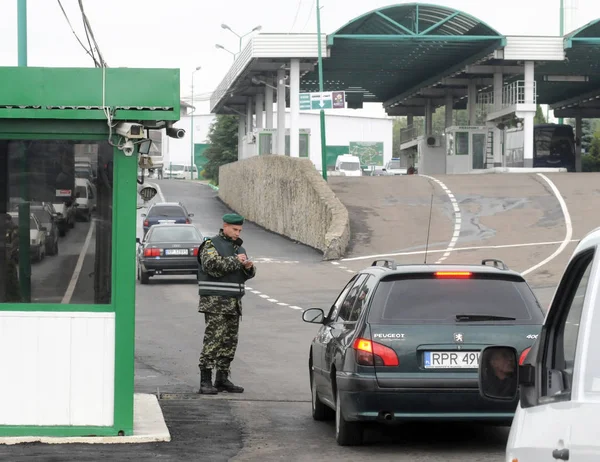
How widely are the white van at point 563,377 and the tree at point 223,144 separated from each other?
113279 mm

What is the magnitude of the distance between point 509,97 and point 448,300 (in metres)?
52.8

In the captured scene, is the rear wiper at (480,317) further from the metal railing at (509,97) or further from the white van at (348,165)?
the white van at (348,165)

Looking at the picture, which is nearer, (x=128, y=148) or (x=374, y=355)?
(x=374, y=355)

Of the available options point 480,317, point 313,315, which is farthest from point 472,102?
point 480,317

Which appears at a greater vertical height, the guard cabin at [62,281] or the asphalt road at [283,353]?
the guard cabin at [62,281]

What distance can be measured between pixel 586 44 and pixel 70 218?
50310mm

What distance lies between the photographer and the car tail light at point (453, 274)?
936cm

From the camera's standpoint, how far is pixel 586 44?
186ft

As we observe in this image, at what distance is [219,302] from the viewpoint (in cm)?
1232

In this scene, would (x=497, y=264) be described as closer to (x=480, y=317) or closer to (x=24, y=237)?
(x=480, y=317)

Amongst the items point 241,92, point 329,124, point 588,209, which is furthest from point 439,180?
point 329,124

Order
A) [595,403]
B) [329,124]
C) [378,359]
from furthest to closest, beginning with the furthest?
[329,124] → [378,359] → [595,403]

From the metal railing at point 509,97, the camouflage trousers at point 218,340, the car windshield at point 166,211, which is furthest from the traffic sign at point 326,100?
the camouflage trousers at point 218,340

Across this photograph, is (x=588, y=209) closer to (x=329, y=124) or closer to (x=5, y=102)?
(x=5, y=102)
